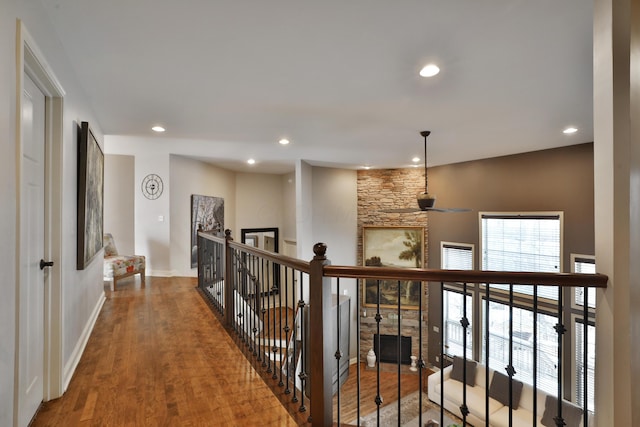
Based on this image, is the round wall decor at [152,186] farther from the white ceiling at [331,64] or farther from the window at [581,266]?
the window at [581,266]

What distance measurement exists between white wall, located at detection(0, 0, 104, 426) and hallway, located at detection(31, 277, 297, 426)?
207mm

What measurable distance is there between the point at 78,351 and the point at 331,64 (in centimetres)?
306

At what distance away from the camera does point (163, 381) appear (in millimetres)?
2266

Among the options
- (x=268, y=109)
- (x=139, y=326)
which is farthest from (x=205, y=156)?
(x=139, y=326)

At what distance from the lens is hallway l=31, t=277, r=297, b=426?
1886mm

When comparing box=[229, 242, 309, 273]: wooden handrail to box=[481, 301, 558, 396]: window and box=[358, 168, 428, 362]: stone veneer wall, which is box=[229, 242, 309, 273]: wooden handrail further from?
box=[358, 168, 428, 362]: stone veneer wall

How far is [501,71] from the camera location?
257 cm

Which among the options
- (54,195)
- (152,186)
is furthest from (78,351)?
(152,186)

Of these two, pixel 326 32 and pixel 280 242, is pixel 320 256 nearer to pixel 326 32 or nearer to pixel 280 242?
pixel 326 32

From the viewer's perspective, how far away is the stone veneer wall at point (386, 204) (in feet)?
26.3

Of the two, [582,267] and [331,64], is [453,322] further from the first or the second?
[331,64]

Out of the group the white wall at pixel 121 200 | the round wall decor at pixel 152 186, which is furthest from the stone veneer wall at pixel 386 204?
the white wall at pixel 121 200

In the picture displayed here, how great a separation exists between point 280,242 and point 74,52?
6915 millimetres

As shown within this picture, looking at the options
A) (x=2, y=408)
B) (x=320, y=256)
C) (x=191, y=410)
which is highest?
(x=320, y=256)
